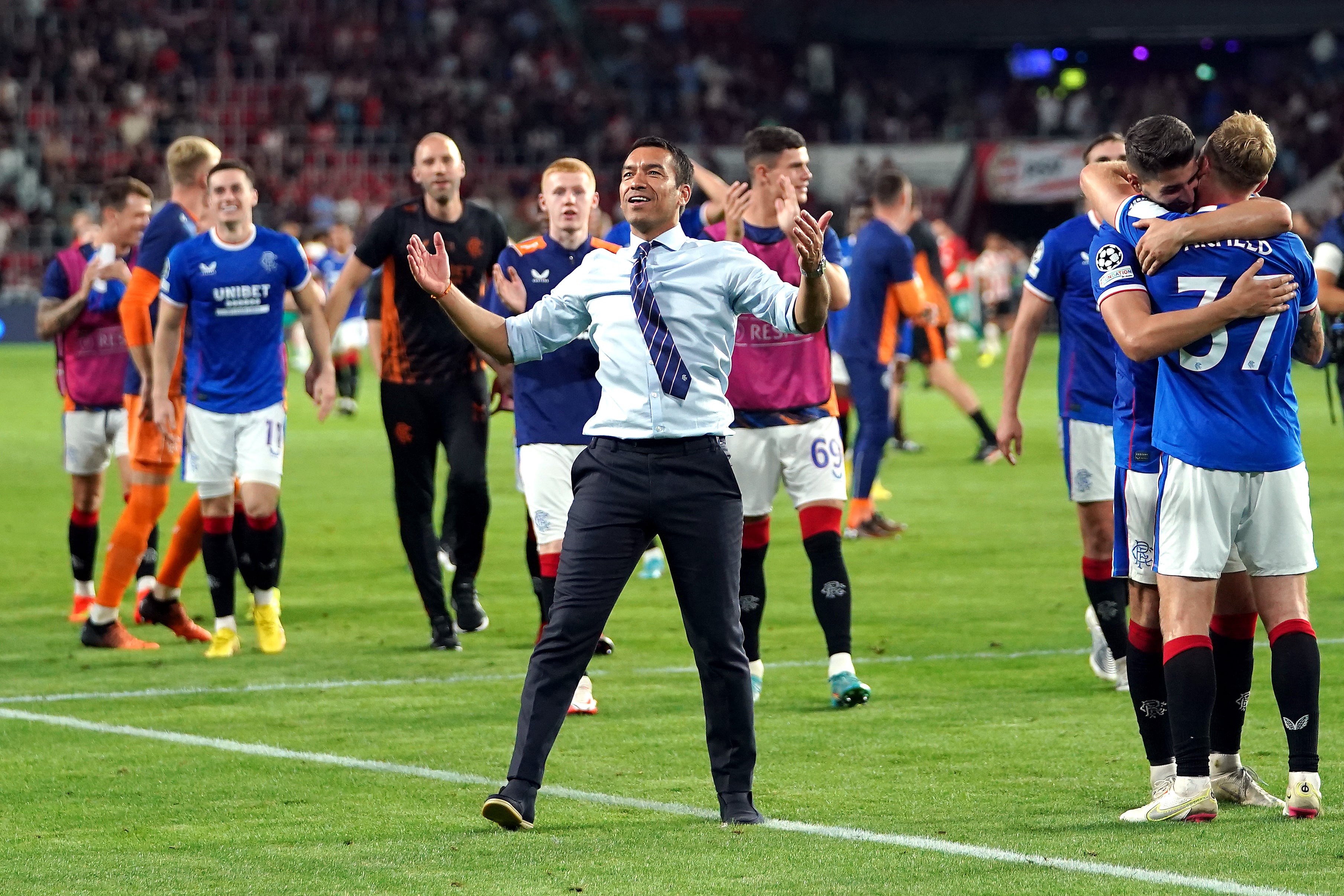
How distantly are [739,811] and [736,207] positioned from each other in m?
2.35

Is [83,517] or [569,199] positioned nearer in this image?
[569,199]

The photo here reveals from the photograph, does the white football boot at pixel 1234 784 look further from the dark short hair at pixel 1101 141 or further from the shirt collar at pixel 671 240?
the dark short hair at pixel 1101 141

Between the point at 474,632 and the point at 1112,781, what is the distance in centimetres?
419

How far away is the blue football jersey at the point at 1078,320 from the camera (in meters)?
7.57

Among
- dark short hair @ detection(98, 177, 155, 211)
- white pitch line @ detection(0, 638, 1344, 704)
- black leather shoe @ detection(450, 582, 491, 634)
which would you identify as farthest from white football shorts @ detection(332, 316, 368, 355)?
white pitch line @ detection(0, 638, 1344, 704)

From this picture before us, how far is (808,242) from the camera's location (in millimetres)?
5188

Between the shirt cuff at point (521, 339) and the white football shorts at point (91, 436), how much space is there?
484 centimetres

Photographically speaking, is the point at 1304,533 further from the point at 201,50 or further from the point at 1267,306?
the point at 201,50

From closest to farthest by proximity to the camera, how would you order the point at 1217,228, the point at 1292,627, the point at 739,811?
1. the point at 1217,228
2. the point at 1292,627
3. the point at 739,811

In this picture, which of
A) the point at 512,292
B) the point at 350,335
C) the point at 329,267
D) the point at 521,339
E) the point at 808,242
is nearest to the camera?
the point at 808,242

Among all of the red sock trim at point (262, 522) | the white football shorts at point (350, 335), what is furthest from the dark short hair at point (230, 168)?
the white football shorts at point (350, 335)

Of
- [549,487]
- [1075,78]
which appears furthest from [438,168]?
[1075,78]

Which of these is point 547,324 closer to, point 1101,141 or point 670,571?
point 670,571

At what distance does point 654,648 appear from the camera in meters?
9.13
